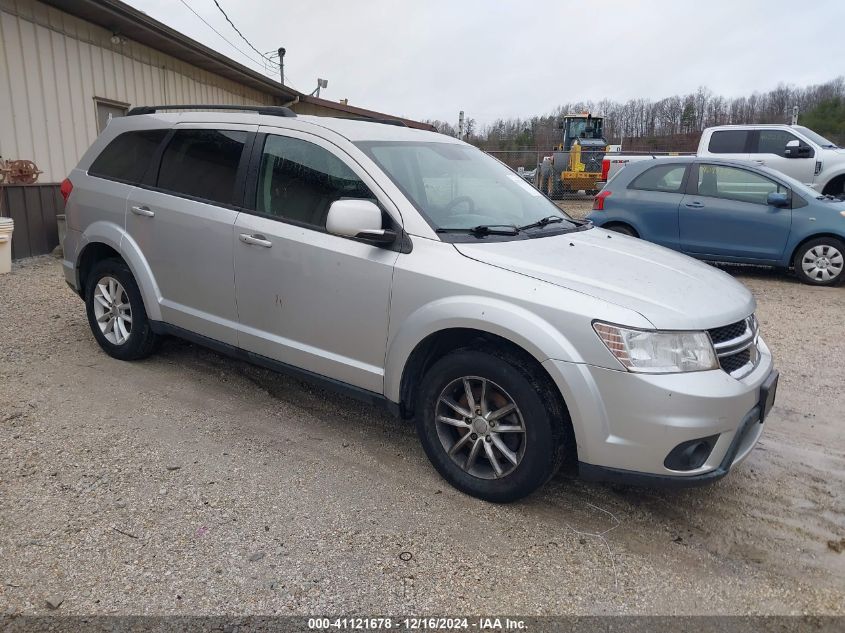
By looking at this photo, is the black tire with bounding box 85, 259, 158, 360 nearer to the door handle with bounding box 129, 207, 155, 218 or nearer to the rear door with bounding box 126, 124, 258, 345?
the rear door with bounding box 126, 124, 258, 345

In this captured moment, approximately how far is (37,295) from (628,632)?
7003 mm

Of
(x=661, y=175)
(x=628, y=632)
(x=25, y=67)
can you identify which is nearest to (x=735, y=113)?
(x=661, y=175)

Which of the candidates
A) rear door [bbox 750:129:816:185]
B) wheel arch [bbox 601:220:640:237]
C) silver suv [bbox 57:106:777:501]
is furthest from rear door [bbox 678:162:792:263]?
silver suv [bbox 57:106:777:501]

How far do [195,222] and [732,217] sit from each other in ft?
22.8

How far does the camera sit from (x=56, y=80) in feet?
31.3

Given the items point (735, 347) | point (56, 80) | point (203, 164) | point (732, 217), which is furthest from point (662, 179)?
point (56, 80)

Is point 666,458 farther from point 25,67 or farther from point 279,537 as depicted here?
point 25,67

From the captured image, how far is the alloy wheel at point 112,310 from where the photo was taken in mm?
4754

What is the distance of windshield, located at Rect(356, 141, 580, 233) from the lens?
3490 millimetres

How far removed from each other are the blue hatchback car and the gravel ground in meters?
4.37

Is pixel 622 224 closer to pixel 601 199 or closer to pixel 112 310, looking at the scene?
pixel 601 199

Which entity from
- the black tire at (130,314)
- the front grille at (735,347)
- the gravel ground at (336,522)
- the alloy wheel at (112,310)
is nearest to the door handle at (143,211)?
the black tire at (130,314)

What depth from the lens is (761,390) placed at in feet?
9.68

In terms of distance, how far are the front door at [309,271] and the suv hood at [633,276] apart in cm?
62
